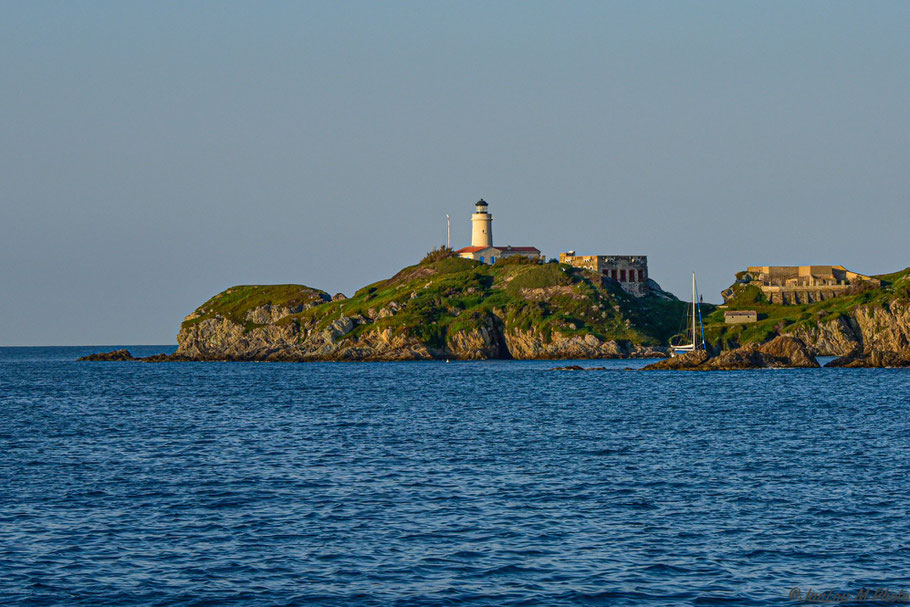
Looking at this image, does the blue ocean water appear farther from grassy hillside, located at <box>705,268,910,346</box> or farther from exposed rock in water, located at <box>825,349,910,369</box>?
grassy hillside, located at <box>705,268,910,346</box>

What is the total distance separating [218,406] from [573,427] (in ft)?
110

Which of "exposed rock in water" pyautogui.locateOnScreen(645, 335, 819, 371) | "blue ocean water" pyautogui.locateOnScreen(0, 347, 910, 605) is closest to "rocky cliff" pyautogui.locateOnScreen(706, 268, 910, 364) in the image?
"exposed rock in water" pyautogui.locateOnScreen(645, 335, 819, 371)

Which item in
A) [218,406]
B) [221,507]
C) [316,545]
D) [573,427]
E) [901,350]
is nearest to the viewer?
[316,545]

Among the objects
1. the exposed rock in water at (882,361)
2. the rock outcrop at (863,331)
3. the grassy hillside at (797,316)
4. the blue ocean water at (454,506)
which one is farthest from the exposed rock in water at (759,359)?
the blue ocean water at (454,506)

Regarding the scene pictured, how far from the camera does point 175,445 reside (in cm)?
5450

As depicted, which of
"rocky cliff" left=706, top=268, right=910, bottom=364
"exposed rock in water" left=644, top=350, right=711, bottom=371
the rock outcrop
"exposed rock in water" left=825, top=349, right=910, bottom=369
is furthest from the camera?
"rocky cliff" left=706, top=268, right=910, bottom=364

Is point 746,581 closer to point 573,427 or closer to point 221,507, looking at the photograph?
point 221,507

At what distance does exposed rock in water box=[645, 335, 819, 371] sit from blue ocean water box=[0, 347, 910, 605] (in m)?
63.2

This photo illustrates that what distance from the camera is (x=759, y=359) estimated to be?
13875 centimetres

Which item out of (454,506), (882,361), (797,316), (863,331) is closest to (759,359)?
(882,361)

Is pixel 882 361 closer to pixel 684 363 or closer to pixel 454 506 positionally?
pixel 684 363

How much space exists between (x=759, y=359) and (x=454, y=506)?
112 metres

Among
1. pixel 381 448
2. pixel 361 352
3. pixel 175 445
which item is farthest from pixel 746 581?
pixel 361 352

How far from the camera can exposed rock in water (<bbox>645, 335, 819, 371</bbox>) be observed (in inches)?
5428
